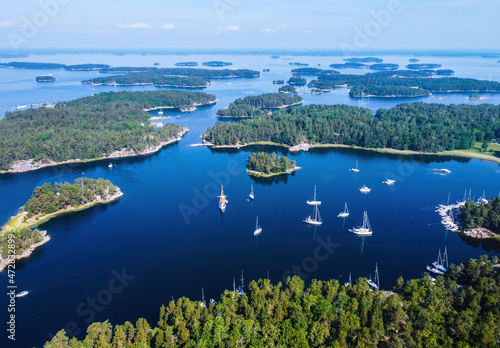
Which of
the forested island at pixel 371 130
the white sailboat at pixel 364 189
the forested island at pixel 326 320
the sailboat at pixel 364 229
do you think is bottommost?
the sailboat at pixel 364 229

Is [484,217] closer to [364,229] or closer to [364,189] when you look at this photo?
[364,229]

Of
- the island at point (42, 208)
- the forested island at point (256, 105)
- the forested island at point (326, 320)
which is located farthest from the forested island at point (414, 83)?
the forested island at point (326, 320)

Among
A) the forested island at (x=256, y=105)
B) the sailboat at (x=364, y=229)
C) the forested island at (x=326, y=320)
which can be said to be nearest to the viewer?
the forested island at (x=326, y=320)

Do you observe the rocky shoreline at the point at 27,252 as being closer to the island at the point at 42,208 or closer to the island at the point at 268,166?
the island at the point at 42,208

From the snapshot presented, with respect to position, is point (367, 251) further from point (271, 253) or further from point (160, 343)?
point (160, 343)

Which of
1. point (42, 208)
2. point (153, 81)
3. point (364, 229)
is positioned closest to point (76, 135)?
point (42, 208)

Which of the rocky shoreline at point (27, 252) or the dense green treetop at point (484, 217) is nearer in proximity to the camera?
the rocky shoreline at point (27, 252)

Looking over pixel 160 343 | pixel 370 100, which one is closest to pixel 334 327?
pixel 160 343

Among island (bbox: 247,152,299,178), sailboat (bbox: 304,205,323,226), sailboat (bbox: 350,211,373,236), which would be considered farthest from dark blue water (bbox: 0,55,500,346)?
island (bbox: 247,152,299,178)
